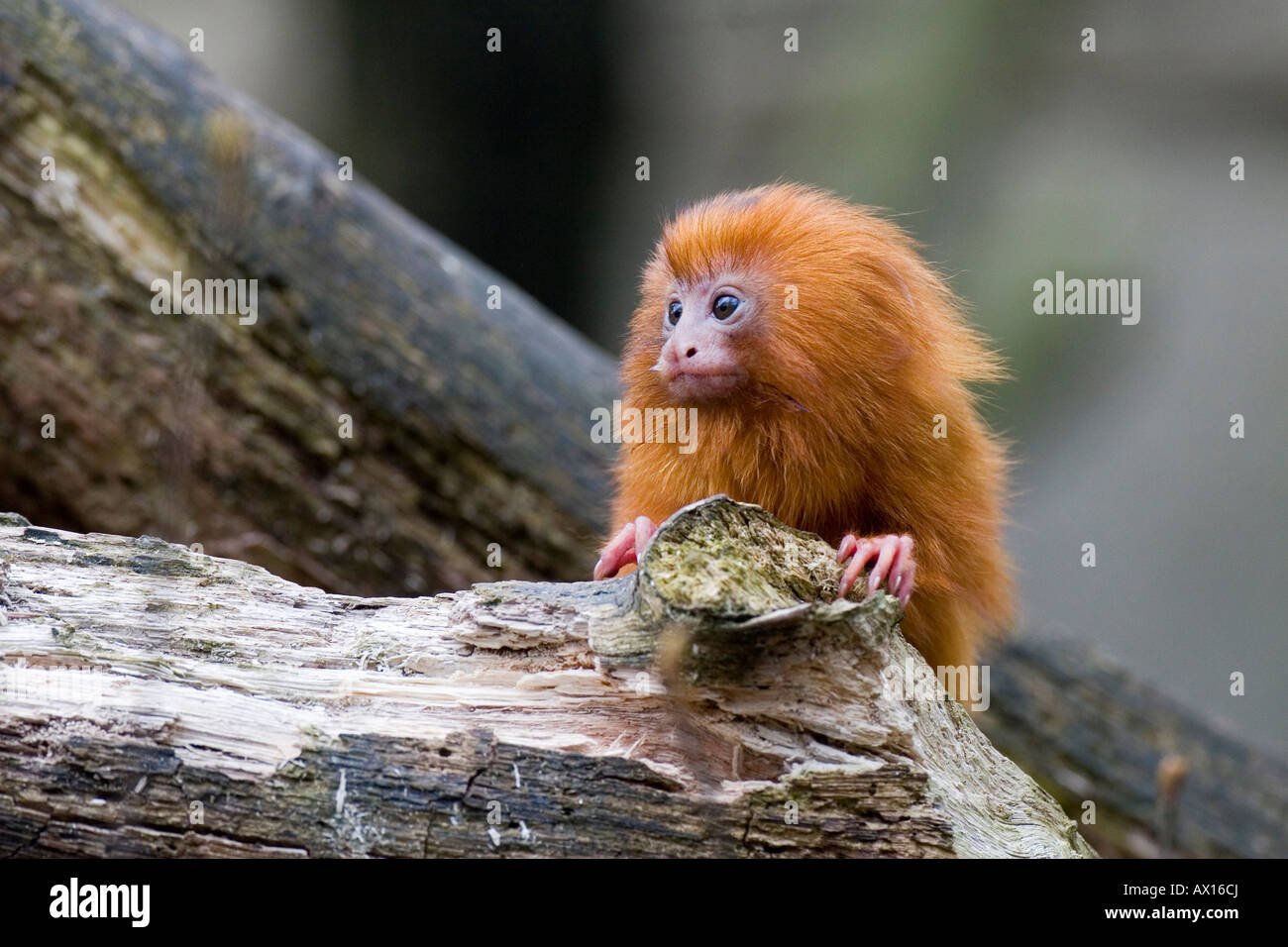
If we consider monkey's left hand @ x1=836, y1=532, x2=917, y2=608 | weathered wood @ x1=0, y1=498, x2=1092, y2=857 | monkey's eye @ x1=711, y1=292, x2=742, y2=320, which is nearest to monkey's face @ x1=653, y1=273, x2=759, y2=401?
monkey's eye @ x1=711, y1=292, x2=742, y2=320

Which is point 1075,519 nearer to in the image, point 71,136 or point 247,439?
point 247,439

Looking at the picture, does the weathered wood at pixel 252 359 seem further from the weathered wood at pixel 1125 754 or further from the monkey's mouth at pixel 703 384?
the weathered wood at pixel 1125 754

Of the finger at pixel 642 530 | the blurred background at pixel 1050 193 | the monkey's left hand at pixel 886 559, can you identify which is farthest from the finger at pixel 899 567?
the blurred background at pixel 1050 193

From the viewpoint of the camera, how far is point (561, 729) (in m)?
2.29

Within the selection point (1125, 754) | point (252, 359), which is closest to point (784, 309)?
point (252, 359)

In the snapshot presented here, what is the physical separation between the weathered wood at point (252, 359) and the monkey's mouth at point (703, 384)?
1.49 metres

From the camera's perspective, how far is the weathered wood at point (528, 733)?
218 centimetres

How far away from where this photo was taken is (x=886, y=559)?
284 centimetres

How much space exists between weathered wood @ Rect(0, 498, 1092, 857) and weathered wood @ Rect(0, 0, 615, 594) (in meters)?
2.05

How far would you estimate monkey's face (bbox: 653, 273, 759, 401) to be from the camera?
3.23 meters

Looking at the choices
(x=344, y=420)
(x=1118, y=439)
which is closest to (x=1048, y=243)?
(x=1118, y=439)

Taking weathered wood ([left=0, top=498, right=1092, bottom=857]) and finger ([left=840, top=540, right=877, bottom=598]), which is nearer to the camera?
weathered wood ([left=0, top=498, right=1092, bottom=857])

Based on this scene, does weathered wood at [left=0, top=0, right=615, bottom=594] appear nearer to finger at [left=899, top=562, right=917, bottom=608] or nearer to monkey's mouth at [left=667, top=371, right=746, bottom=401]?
monkey's mouth at [left=667, top=371, right=746, bottom=401]
